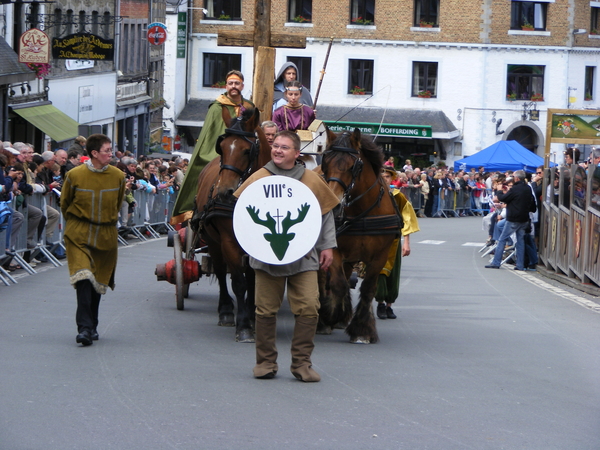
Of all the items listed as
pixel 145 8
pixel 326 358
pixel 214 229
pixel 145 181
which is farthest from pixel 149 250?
pixel 145 8

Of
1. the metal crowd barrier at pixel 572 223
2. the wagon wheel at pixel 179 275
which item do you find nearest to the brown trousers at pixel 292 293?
the wagon wheel at pixel 179 275

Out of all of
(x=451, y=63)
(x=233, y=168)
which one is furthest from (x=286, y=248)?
(x=451, y=63)

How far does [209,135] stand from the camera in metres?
11.2

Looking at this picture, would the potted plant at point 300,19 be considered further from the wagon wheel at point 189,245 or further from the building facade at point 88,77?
the wagon wheel at point 189,245

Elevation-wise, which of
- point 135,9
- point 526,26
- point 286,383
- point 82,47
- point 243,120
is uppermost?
point 526,26

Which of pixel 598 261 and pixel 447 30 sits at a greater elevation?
pixel 447 30

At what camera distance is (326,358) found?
8.77 m

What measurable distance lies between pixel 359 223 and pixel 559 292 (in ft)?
25.5

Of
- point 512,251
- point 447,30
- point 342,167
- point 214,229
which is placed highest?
point 447,30

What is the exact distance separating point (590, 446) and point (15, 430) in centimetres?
329

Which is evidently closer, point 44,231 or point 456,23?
point 44,231

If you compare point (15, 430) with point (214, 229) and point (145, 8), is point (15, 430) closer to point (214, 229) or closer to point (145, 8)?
point (214, 229)

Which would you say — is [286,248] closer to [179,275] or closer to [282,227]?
[282,227]

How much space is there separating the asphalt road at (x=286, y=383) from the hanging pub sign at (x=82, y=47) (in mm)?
18023
